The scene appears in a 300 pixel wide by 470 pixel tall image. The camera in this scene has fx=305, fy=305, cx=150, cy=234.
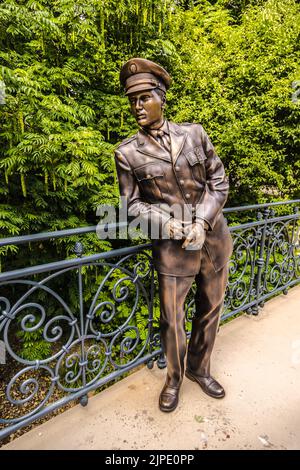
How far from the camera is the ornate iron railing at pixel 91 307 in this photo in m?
1.96

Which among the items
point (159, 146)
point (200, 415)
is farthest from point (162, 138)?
point (200, 415)

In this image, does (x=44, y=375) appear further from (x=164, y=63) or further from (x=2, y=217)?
(x=164, y=63)

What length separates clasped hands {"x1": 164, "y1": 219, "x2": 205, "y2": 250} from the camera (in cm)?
177

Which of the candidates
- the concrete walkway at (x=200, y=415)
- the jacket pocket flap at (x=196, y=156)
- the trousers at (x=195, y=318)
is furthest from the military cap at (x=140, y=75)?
the concrete walkway at (x=200, y=415)

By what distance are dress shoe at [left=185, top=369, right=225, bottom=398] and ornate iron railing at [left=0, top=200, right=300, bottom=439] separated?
1.35ft

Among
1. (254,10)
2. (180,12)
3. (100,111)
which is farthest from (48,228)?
(254,10)

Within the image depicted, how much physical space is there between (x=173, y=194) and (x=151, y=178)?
165 millimetres

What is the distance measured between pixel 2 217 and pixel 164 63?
3786mm

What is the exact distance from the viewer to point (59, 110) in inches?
143

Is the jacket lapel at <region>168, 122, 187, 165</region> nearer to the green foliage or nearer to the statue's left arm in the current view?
the statue's left arm

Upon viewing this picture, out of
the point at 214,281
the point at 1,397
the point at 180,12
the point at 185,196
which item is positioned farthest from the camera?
the point at 180,12

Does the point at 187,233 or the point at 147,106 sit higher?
the point at 147,106

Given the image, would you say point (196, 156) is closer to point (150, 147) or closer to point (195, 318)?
point (150, 147)

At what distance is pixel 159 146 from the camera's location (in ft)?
5.93
